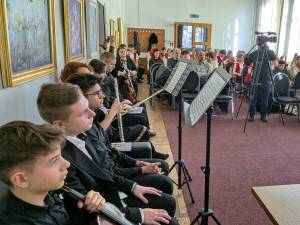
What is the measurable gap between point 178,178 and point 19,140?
6.44 ft


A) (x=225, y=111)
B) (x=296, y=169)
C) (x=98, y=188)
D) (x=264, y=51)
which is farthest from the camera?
(x=225, y=111)

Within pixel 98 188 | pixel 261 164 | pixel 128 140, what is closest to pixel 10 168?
pixel 98 188

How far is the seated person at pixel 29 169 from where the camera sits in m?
0.84

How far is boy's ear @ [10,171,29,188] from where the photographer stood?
0.85m

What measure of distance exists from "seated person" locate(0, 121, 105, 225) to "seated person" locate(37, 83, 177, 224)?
0.32 m

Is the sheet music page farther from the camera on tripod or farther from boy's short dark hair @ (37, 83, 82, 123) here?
the camera on tripod

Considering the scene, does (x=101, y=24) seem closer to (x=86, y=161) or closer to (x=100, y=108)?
(x=100, y=108)

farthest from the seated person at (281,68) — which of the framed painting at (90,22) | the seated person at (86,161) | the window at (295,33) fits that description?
the seated person at (86,161)

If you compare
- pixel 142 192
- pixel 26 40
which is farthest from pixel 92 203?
pixel 26 40

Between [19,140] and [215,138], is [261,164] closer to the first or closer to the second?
[215,138]

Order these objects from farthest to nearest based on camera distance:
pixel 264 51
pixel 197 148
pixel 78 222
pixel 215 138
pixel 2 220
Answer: pixel 264 51 → pixel 215 138 → pixel 197 148 → pixel 78 222 → pixel 2 220

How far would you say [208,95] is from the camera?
158 centimetres

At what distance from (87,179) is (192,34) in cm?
1044

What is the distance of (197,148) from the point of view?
3605 millimetres
